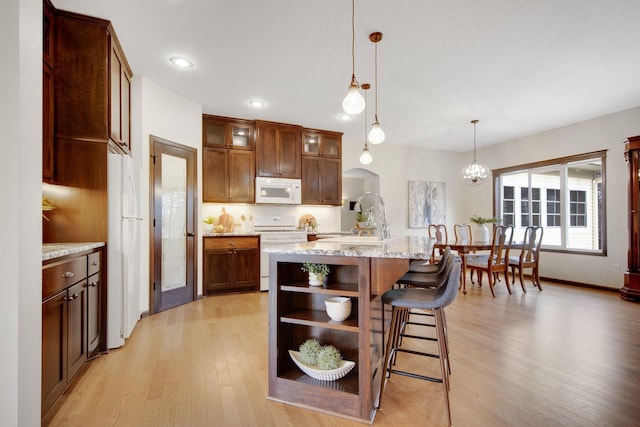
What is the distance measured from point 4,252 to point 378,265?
1631 millimetres

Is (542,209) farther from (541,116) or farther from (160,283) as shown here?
(160,283)

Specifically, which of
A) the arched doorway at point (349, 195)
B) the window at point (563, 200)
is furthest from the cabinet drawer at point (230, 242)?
the window at point (563, 200)

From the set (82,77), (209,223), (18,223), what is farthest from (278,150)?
(18,223)

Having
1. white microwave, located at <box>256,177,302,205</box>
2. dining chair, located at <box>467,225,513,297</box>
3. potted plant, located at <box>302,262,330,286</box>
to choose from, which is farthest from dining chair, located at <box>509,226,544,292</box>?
potted plant, located at <box>302,262,330,286</box>

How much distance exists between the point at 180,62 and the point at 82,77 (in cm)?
92

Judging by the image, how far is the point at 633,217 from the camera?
160 inches

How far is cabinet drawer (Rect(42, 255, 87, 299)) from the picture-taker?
165 cm

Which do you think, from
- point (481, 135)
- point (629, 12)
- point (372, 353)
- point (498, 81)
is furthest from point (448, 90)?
point (372, 353)

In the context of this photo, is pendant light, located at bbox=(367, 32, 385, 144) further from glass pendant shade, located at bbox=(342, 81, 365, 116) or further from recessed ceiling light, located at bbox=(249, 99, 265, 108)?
recessed ceiling light, located at bbox=(249, 99, 265, 108)

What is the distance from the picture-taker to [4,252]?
4.00 feet

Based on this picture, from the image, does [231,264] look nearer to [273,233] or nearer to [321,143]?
[273,233]

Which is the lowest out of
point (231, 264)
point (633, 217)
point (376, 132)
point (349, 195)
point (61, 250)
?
point (231, 264)

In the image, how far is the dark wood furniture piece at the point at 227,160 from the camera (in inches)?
184

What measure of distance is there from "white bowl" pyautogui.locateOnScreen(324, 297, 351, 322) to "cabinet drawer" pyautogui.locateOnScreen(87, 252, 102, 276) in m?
1.77
